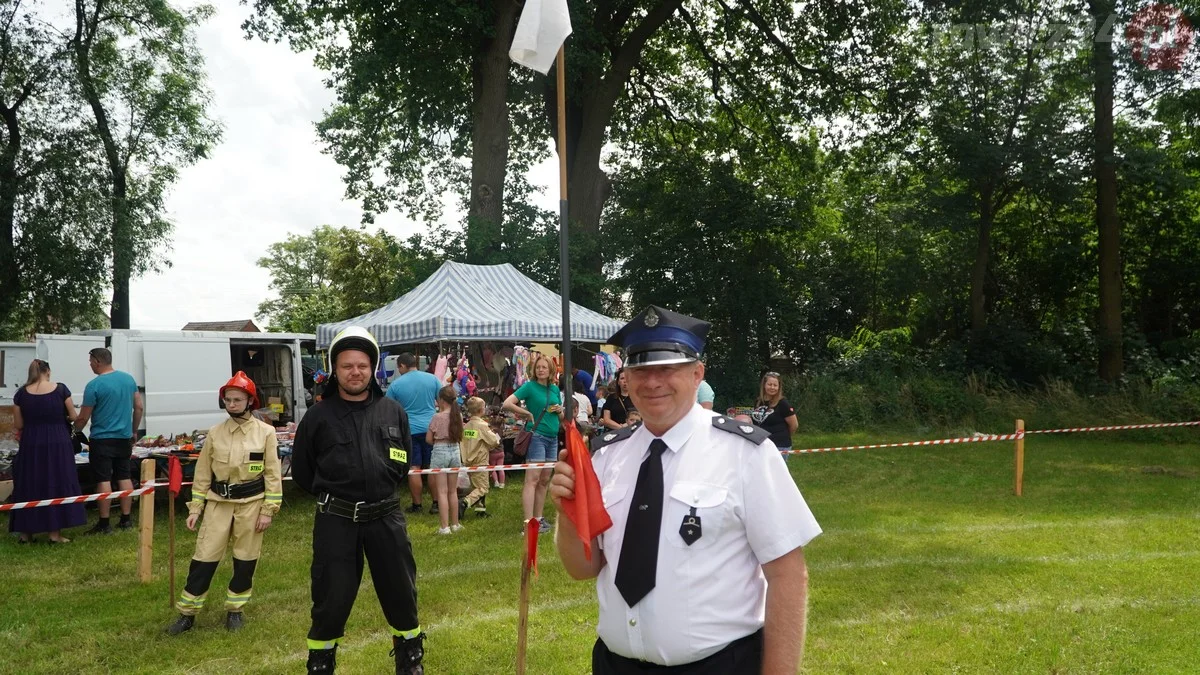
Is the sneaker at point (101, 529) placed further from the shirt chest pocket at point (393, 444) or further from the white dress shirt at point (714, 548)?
the white dress shirt at point (714, 548)

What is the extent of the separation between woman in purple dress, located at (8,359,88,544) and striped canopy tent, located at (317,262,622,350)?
5.16m

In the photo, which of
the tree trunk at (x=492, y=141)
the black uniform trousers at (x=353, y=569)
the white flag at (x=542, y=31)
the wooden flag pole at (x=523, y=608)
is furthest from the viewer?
the tree trunk at (x=492, y=141)

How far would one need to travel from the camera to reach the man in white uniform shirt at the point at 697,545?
224 centimetres

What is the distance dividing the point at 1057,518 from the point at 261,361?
12652mm

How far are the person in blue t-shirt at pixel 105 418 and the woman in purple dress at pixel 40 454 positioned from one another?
0.34 meters

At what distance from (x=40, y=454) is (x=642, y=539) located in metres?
8.87

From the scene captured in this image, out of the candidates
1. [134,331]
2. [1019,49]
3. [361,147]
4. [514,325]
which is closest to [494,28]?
[361,147]

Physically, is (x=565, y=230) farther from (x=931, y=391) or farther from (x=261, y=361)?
(x=931, y=391)

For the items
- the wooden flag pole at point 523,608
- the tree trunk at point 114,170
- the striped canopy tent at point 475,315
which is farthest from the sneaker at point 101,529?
the tree trunk at point 114,170

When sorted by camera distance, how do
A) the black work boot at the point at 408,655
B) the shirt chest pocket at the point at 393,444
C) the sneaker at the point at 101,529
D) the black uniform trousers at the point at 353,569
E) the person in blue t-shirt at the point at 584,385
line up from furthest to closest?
the person in blue t-shirt at the point at 584,385
the sneaker at the point at 101,529
the black work boot at the point at 408,655
the shirt chest pocket at the point at 393,444
the black uniform trousers at the point at 353,569

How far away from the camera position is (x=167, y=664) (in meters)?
5.33

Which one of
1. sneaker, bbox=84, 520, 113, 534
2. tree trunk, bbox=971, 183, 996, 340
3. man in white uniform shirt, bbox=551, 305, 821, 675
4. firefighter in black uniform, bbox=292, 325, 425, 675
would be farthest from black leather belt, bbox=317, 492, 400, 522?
tree trunk, bbox=971, 183, 996, 340

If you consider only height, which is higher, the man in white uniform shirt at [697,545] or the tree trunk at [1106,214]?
the tree trunk at [1106,214]

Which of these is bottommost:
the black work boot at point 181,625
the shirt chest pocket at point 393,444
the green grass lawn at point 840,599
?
the green grass lawn at point 840,599
